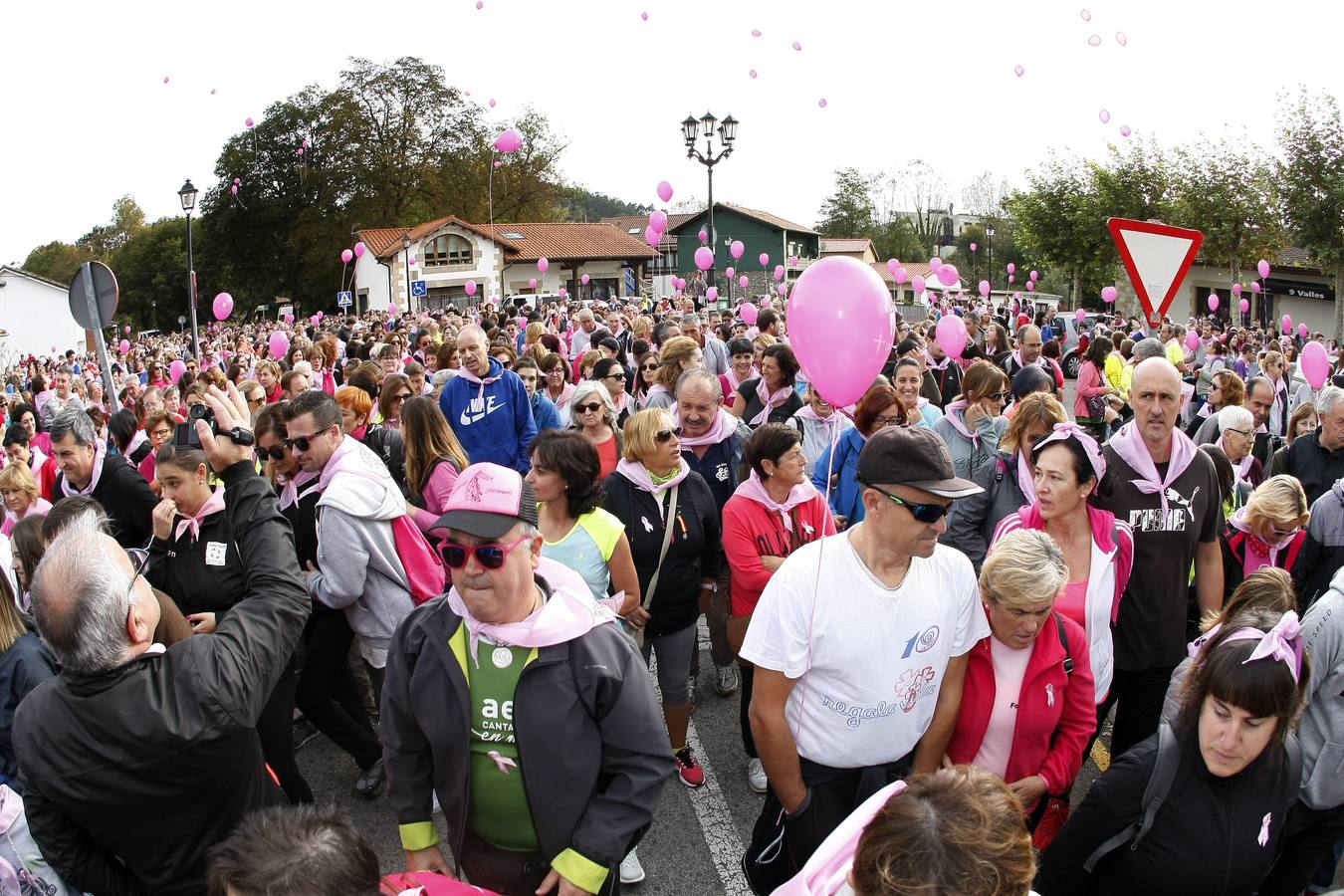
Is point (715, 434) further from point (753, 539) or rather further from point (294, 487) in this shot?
point (294, 487)

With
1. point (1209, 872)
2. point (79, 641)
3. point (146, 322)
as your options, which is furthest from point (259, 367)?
point (146, 322)

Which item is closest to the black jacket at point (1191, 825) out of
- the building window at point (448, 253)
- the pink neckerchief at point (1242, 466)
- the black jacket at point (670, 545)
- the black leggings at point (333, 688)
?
the black jacket at point (670, 545)

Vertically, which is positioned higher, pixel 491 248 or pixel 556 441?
pixel 491 248

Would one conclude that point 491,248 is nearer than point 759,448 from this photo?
No

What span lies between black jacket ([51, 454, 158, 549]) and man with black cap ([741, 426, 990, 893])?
3.89 m

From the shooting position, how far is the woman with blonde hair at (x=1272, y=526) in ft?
14.3

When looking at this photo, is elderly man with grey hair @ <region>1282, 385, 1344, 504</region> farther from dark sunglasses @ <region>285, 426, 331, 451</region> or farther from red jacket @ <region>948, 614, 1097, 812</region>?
dark sunglasses @ <region>285, 426, 331, 451</region>

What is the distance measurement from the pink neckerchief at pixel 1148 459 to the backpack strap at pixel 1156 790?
1.68m

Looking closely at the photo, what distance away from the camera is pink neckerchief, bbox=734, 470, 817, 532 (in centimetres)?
412

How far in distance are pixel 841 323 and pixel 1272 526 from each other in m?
2.48

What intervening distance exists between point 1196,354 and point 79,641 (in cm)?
1579

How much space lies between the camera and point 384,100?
56.8 m

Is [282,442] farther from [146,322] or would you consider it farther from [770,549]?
[146,322]

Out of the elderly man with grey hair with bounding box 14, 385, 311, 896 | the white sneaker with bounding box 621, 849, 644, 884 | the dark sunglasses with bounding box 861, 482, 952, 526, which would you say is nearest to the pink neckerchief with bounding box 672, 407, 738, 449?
the white sneaker with bounding box 621, 849, 644, 884
